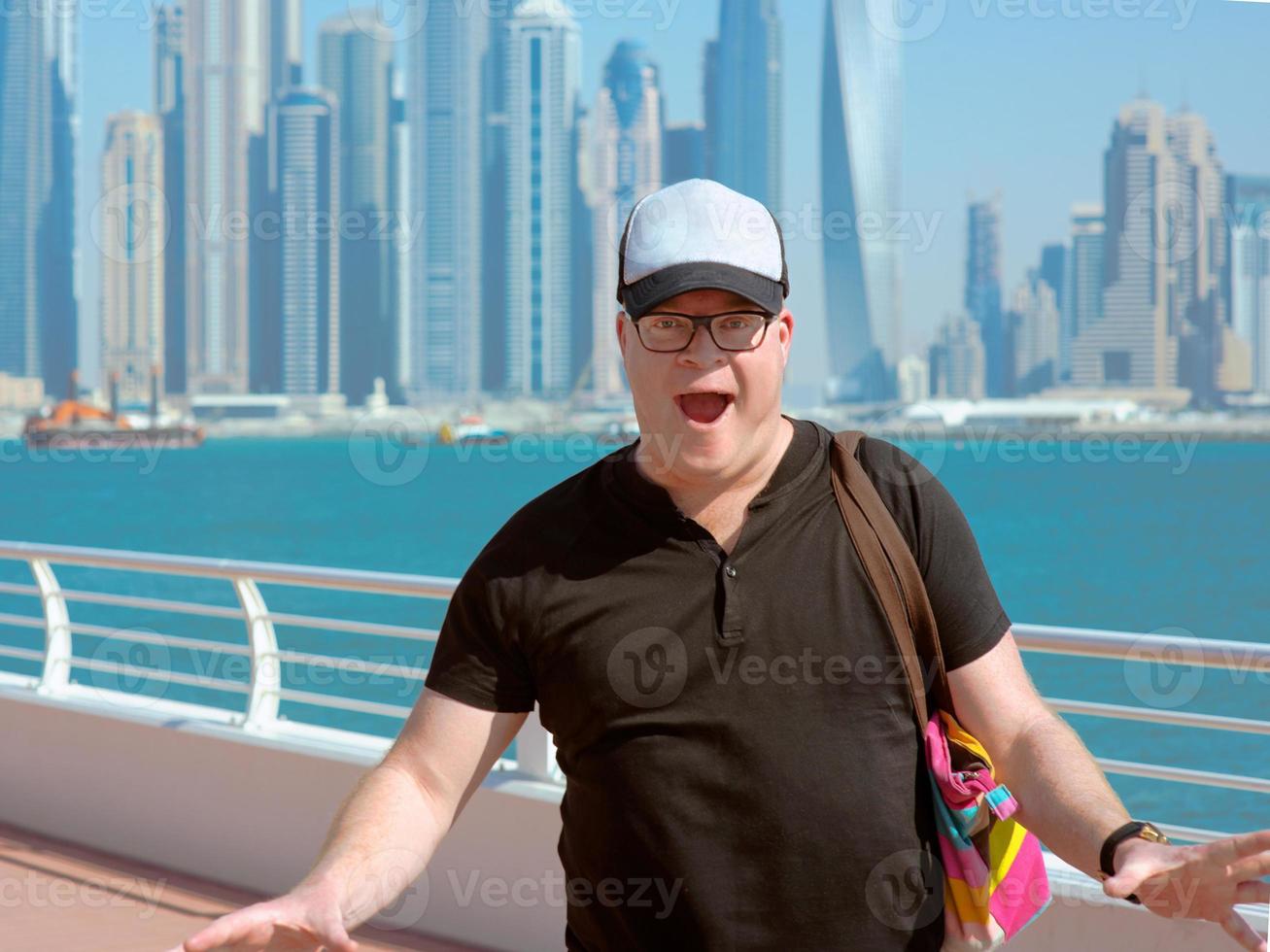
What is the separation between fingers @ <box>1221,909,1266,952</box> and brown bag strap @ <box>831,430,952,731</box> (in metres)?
0.42

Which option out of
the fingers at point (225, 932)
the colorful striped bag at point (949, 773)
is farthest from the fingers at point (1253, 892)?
the fingers at point (225, 932)

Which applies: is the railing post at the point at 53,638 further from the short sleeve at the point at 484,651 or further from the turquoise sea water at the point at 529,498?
the turquoise sea water at the point at 529,498

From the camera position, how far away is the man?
5.93 ft

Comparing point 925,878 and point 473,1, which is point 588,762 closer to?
point 925,878

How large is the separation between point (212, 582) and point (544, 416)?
172 ft

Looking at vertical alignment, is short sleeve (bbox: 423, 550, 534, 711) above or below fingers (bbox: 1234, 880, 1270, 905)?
above

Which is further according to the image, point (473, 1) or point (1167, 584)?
point (473, 1)

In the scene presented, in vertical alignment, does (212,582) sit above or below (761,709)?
below

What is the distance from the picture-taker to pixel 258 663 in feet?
17.5

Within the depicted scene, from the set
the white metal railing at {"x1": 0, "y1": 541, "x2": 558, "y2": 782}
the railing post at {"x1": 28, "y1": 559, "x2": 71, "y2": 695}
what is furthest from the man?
the railing post at {"x1": 28, "y1": 559, "x2": 71, "y2": 695}

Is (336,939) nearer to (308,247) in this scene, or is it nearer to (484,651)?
(484,651)

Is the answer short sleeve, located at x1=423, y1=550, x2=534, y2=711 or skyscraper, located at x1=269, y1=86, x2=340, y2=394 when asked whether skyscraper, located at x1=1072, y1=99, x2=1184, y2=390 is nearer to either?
skyscraper, located at x1=269, y1=86, x2=340, y2=394

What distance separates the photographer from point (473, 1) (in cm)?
15550

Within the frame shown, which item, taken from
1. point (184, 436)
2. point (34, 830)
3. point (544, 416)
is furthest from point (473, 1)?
point (34, 830)
